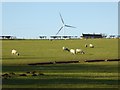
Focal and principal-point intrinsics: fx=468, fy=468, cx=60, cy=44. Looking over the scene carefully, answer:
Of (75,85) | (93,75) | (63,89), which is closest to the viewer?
(63,89)

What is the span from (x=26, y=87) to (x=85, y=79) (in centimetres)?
338

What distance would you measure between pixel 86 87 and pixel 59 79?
8.74 feet

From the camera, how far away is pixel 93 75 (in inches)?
822

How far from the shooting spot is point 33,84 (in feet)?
57.3

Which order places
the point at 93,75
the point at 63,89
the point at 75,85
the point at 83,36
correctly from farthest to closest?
1. the point at 83,36
2. the point at 93,75
3. the point at 75,85
4. the point at 63,89

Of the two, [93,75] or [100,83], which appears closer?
[100,83]

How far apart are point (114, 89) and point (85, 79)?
10.3ft

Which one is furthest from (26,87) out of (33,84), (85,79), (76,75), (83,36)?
(83,36)

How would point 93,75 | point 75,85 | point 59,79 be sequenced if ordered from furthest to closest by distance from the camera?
1. point 93,75
2. point 59,79
3. point 75,85

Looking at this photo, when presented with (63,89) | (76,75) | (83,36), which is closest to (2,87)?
(63,89)

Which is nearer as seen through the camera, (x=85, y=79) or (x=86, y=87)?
(x=86, y=87)

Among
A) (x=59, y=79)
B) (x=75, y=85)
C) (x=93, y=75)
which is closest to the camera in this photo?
(x=75, y=85)

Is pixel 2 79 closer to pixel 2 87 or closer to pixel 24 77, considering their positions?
pixel 24 77

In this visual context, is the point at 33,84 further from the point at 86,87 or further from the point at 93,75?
the point at 93,75
